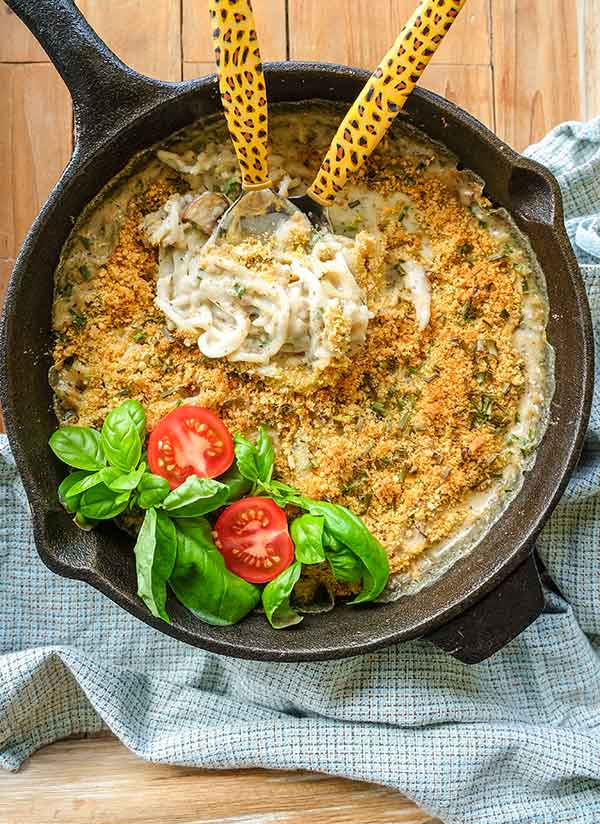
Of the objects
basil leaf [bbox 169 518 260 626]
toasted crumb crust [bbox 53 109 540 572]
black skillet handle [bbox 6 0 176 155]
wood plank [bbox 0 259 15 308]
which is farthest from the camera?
wood plank [bbox 0 259 15 308]

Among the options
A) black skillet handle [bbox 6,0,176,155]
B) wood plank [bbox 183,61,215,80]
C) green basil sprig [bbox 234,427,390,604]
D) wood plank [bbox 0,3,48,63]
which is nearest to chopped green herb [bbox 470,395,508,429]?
green basil sprig [bbox 234,427,390,604]

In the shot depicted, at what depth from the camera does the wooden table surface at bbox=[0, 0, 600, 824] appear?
2.06 m

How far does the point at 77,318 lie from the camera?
199 cm

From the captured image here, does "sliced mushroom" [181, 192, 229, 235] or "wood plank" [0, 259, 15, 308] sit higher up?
"sliced mushroom" [181, 192, 229, 235]

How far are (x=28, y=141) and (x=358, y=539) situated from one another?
122 centimetres

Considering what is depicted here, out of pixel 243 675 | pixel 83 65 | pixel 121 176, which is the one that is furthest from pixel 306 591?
pixel 83 65

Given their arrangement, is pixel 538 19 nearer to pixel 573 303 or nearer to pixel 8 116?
pixel 573 303

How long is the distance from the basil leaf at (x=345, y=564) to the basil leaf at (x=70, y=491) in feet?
1.67

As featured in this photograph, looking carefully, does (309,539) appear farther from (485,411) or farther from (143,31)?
(143,31)

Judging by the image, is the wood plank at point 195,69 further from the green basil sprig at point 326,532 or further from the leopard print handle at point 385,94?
the green basil sprig at point 326,532

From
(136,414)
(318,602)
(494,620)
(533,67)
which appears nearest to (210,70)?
(533,67)

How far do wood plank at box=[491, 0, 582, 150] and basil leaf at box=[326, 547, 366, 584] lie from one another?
43.4 inches

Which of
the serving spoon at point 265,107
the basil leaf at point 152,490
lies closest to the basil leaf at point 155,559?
the basil leaf at point 152,490

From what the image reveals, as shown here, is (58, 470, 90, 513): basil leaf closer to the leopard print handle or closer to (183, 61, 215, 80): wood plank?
the leopard print handle
